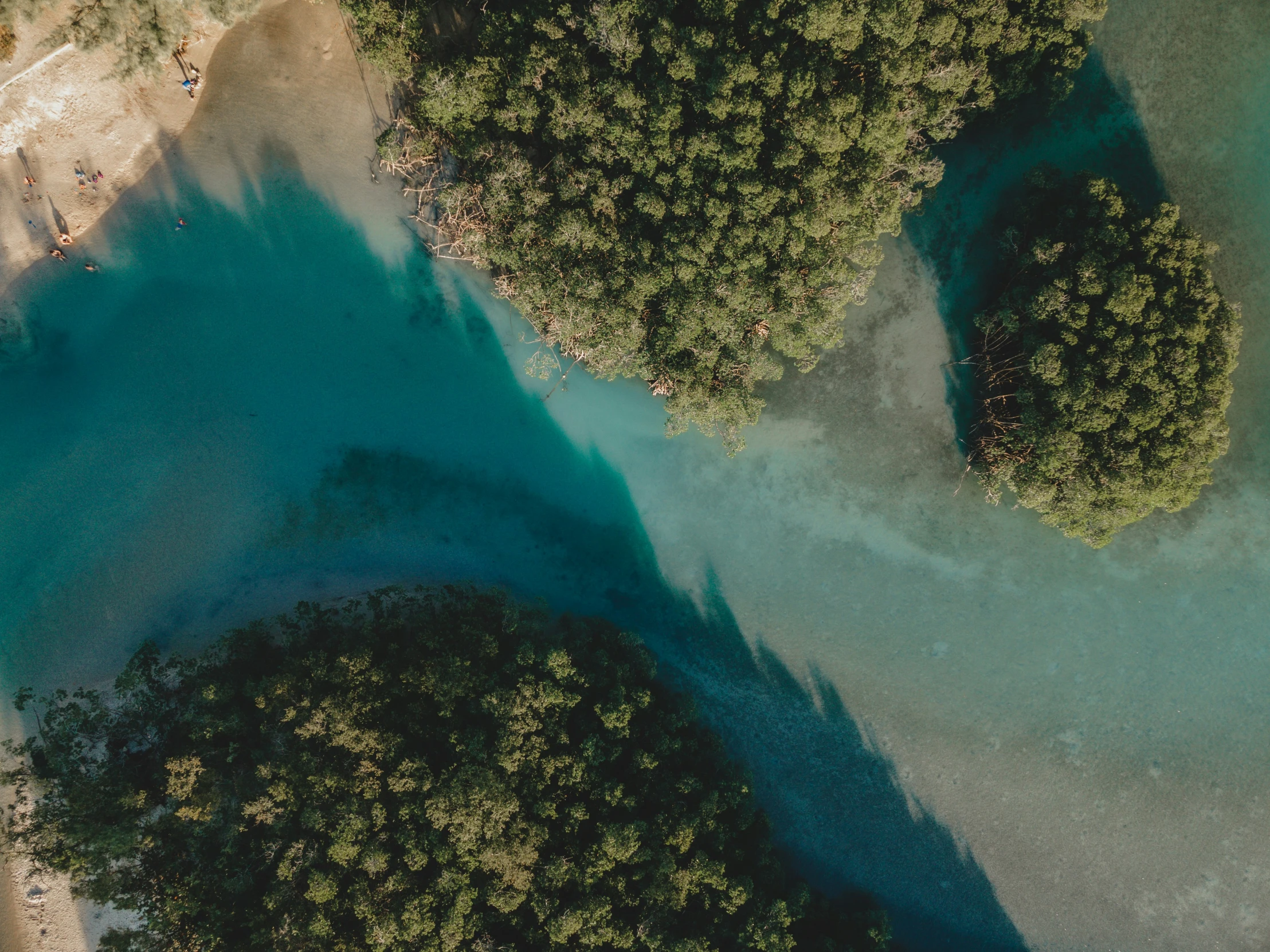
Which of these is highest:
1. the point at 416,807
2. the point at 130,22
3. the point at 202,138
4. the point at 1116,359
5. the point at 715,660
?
the point at 130,22

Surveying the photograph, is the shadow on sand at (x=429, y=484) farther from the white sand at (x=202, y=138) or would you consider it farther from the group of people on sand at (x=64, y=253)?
the white sand at (x=202, y=138)

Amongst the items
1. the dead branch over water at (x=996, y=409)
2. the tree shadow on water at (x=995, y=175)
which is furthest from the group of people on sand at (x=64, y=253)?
the dead branch over water at (x=996, y=409)

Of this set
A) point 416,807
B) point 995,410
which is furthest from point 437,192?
point 995,410

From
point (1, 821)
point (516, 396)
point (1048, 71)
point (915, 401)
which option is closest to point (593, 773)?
point (516, 396)

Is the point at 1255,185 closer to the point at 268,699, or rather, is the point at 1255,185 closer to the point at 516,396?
the point at 516,396

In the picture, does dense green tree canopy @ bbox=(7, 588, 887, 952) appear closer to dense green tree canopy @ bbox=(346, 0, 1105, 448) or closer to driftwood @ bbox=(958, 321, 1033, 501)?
dense green tree canopy @ bbox=(346, 0, 1105, 448)

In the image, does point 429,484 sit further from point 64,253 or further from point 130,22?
point 130,22
